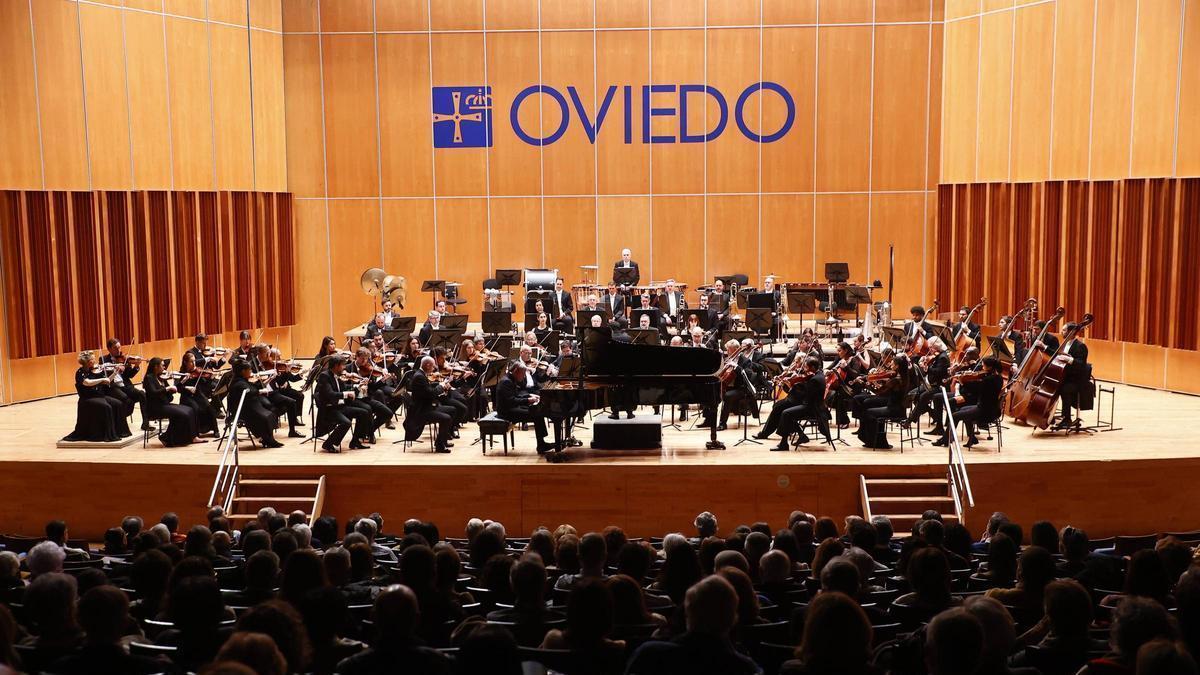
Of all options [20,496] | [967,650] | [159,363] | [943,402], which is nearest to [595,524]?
[943,402]

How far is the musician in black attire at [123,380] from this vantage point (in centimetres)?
1383

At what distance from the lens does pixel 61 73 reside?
16906mm

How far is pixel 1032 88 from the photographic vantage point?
18672mm

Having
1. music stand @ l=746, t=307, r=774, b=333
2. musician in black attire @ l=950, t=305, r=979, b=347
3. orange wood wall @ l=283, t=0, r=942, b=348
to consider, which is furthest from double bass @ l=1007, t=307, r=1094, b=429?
orange wood wall @ l=283, t=0, r=942, b=348

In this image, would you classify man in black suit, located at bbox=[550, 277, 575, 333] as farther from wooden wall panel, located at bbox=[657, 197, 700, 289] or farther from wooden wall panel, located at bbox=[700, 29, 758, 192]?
wooden wall panel, located at bbox=[700, 29, 758, 192]

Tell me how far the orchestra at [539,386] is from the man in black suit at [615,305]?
2078 millimetres

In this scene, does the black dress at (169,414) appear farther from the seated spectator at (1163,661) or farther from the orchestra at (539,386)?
the seated spectator at (1163,661)

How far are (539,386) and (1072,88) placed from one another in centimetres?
1044

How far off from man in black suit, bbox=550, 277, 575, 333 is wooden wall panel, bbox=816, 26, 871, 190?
19.2ft

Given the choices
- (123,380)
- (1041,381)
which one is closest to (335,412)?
(123,380)

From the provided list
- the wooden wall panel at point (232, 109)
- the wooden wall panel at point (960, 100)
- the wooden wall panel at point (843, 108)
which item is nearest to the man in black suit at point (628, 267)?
the wooden wall panel at point (843, 108)

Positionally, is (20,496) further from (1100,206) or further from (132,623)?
(1100,206)

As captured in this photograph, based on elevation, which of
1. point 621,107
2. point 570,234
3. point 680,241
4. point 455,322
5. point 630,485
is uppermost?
point 621,107

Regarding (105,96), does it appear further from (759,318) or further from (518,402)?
(759,318)
